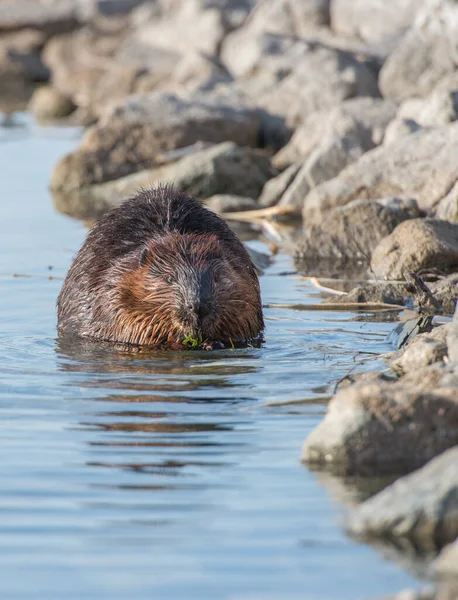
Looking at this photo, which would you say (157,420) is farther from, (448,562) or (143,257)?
(448,562)

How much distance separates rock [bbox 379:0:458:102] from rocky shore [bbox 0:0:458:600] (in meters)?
0.03

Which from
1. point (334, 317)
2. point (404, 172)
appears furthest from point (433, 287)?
point (404, 172)

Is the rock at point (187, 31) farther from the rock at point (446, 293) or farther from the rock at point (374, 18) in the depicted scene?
the rock at point (446, 293)

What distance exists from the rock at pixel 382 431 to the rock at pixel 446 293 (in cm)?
350

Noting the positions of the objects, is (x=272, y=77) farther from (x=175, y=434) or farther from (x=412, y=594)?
(x=412, y=594)

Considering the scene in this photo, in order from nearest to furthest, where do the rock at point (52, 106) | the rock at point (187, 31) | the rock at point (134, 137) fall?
the rock at point (134, 137), the rock at point (187, 31), the rock at point (52, 106)

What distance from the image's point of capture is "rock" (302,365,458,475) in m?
5.00

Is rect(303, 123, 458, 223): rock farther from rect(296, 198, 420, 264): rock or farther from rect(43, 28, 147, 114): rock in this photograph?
rect(43, 28, 147, 114): rock

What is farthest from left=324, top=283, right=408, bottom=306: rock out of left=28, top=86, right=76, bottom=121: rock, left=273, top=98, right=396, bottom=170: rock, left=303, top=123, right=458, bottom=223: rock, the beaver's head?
left=28, top=86, right=76, bottom=121: rock

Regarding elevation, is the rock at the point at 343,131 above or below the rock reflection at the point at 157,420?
above

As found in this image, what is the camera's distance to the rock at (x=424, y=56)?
16391mm

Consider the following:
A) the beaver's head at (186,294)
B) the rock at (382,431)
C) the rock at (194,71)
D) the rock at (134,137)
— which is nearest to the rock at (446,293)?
the beaver's head at (186,294)

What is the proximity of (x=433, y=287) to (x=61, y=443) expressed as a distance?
413 cm

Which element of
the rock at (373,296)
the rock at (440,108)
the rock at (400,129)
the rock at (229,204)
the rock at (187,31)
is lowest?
the rock at (373,296)
